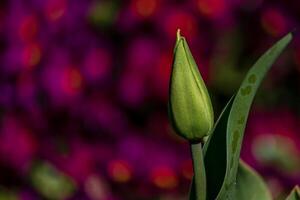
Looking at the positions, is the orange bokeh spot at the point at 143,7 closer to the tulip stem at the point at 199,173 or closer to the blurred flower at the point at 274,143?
the blurred flower at the point at 274,143

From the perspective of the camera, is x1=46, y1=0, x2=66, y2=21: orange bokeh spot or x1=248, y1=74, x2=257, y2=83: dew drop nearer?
x1=248, y1=74, x2=257, y2=83: dew drop

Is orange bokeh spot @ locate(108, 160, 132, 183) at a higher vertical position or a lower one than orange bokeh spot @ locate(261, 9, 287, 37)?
lower

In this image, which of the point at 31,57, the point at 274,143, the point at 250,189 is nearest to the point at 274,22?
the point at 274,143

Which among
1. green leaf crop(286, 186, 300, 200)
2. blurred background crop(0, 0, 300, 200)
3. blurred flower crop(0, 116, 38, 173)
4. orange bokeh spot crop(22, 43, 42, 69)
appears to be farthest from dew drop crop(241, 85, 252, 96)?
blurred flower crop(0, 116, 38, 173)

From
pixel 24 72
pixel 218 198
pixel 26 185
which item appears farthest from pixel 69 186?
pixel 218 198

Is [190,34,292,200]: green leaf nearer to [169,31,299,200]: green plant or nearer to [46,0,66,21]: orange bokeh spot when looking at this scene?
[169,31,299,200]: green plant

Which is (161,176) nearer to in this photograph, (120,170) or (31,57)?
(120,170)

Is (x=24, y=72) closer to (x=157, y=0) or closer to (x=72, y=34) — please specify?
(x=72, y=34)

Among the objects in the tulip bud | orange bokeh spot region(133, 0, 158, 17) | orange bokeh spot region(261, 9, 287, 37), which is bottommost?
orange bokeh spot region(261, 9, 287, 37)

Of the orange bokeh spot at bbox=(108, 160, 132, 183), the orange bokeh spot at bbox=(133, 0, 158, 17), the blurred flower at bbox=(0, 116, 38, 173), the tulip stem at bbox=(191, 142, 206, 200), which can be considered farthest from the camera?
the blurred flower at bbox=(0, 116, 38, 173)
